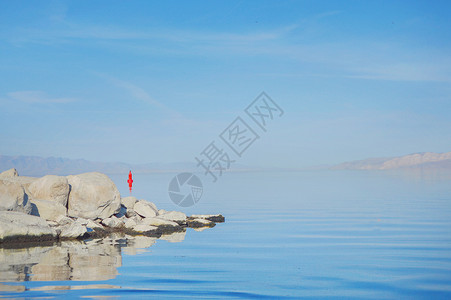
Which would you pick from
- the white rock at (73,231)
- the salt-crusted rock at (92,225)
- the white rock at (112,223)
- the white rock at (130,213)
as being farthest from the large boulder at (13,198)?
the white rock at (130,213)

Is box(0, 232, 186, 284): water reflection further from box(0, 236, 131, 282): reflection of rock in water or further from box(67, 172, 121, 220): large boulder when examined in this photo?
box(67, 172, 121, 220): large boulder

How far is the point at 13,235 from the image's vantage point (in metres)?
18.4

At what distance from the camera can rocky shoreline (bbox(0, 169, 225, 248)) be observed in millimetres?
19469

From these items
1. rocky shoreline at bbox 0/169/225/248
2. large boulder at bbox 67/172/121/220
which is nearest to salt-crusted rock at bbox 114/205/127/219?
rocky shoreline at bbox 0/169/225/248

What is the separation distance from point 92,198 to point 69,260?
8375 millimetres

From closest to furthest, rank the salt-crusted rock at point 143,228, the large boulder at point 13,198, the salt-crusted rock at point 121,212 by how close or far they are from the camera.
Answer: the large boulder at point 13,198 → the salt-crusted rock at point 143,228 → the salt-crusted rock at point 121,212

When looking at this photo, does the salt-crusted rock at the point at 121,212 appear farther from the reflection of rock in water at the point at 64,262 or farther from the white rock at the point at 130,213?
the reflection of rock in water at the point at 64,262

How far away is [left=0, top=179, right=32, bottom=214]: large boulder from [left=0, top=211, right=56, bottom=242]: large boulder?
2.49 ft

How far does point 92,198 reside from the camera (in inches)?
Answer: 925

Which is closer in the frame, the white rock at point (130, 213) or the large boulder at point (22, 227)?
the large boulder at point (22, 227)

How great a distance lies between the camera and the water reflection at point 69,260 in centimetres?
1292

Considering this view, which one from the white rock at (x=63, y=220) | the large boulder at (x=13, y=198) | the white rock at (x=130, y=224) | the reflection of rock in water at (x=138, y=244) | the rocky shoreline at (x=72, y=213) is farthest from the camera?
the white rock at (x=130, y=224)

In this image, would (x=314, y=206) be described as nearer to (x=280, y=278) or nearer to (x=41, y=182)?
(x=41, y=182)

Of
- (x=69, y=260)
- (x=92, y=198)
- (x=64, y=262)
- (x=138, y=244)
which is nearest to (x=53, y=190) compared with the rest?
(x=92, y=198)
